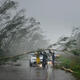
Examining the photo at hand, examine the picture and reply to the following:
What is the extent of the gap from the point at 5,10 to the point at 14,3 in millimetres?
2604

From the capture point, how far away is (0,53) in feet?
146

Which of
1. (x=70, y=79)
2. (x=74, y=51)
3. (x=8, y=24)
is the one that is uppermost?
(x=8, y=24)

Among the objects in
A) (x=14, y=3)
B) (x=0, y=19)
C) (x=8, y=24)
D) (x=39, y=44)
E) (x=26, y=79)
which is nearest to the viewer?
(x=26, y=79)

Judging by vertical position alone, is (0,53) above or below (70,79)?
above

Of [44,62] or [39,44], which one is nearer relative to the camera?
[44,62]

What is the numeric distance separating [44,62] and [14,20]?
26784mm

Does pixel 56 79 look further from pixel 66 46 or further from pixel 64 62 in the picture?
pixel 64 62

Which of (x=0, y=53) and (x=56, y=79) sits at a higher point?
(x=0, y=53)

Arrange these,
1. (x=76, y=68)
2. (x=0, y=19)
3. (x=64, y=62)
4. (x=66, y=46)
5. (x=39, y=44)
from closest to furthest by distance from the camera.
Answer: (x=66, y=46) → (x=76, y=68) → (x=64, y=62) → (x=0, y=19) → (x=39, y=44)

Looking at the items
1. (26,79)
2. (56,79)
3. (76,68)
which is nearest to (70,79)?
(56,79)

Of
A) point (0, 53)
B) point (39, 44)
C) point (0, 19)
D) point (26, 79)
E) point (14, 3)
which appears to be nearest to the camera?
point (26, 79)

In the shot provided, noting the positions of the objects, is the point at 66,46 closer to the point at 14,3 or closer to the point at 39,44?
the point at 14,3

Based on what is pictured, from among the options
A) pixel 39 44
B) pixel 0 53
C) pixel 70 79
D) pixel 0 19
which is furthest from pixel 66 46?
pixel 39 44

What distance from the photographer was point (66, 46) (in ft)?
78.9
